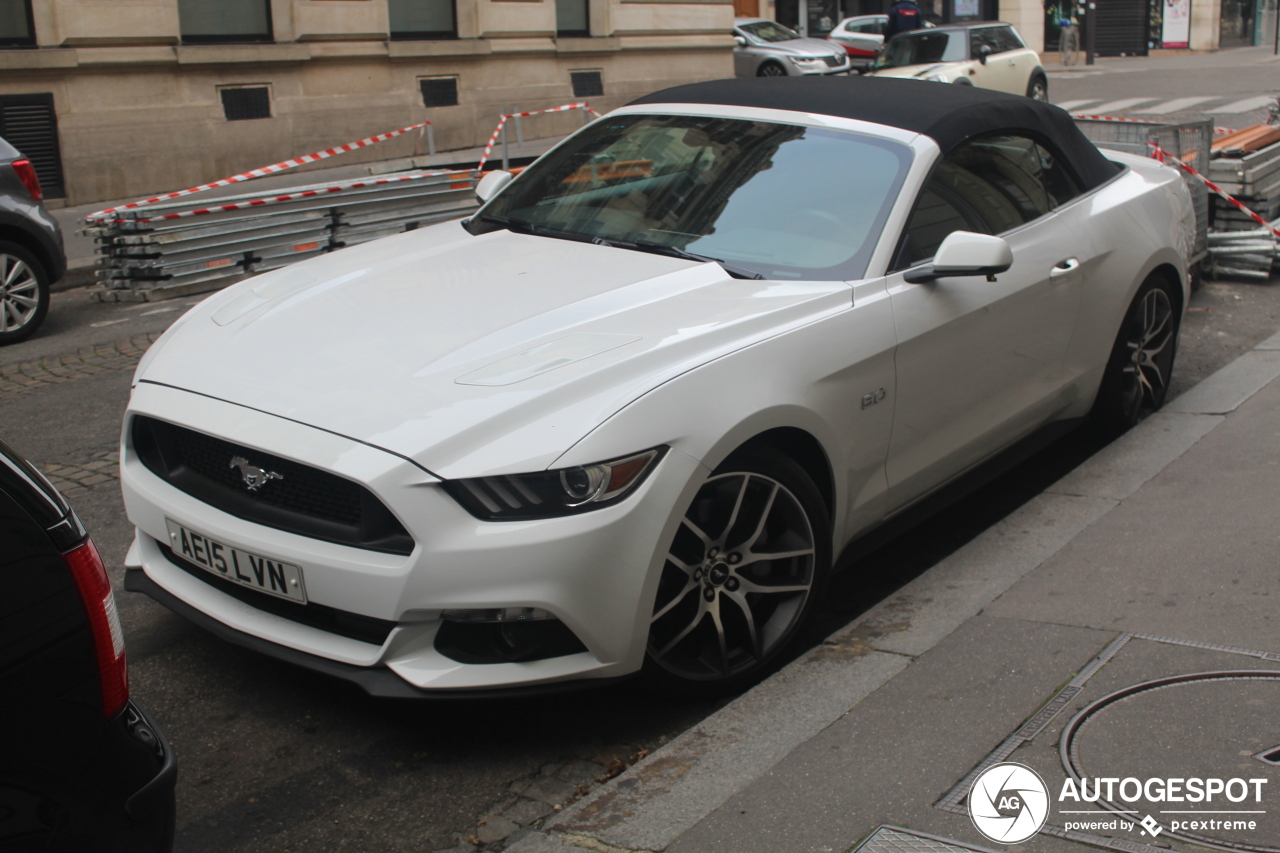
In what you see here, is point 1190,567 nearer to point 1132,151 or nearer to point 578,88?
point 1132,151

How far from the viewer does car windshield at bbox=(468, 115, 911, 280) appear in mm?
4066

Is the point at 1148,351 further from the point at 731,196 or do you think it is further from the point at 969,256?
the point at 731,196

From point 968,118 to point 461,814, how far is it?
298cm

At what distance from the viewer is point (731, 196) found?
4277 millimetres

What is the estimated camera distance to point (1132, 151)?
29.0 feet

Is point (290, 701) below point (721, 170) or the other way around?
below

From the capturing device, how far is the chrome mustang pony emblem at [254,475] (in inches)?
123

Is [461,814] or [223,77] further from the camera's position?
[223,77]

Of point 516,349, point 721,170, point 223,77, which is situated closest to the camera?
point 516,349

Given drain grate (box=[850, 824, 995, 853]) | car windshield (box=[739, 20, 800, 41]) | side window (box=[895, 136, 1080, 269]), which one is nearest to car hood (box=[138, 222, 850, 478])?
side window (box=[895, 136, 1080, 269])

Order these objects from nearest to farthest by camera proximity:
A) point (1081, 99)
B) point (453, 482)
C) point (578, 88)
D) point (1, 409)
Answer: point (453, 482)
point (1, 409)
point (578, 88)
point (1081, 99)

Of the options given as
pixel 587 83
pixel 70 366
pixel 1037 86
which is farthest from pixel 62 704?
pixel 1037 86

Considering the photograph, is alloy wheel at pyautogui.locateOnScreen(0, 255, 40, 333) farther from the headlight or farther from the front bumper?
the headlight

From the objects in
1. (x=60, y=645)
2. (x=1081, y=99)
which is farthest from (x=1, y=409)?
(x=1081, y=99)
